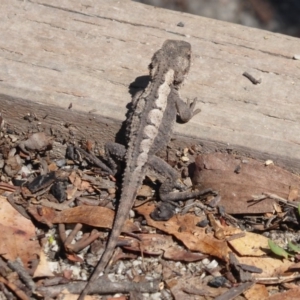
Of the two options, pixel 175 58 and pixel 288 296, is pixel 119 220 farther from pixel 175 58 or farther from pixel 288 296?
pixel 175 58

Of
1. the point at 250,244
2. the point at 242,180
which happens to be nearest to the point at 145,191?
the point at 242,180

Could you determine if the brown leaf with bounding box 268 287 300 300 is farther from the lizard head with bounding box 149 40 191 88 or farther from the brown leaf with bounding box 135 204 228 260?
the lizard head with bounding box 149 40 191 88

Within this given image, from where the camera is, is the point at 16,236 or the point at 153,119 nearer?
the point at 16,236

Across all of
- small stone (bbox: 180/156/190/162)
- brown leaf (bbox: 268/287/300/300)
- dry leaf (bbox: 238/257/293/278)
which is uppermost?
small stone (bbox: 180/156/190/162)

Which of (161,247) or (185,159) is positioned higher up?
(185,159)

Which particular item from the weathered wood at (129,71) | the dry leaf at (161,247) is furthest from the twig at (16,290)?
the weathered wood at (129,71)

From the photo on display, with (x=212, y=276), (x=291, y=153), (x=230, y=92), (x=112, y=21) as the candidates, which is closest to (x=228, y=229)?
(x=212, y=276)

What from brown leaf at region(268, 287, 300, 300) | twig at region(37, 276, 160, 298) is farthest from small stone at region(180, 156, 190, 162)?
brown leaf at region(268, 287, 300, 300)
